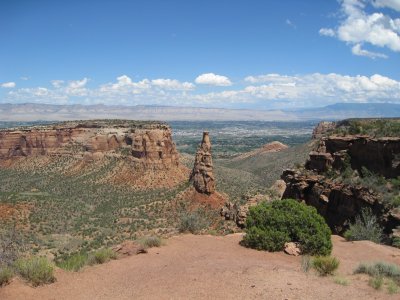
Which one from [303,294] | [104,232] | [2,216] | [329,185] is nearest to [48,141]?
[2,216]

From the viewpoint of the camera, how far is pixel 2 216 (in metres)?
47.1

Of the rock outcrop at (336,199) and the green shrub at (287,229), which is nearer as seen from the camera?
the green shrub at (287,229)

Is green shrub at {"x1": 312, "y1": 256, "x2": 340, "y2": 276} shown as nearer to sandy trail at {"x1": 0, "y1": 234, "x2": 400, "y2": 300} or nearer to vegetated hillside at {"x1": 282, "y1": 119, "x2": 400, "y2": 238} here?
sandy trail at {"x1": 0, "y1": 234, "x2": 400, "y2": 300}

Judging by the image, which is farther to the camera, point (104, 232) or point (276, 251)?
point (104, 232)

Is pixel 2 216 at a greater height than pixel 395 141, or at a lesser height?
lesser

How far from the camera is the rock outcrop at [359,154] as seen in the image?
26156mm

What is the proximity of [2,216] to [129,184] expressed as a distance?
22141mm

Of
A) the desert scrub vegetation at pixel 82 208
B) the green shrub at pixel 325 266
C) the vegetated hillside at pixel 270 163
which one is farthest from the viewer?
the vegetated hillside at pixel 270 163

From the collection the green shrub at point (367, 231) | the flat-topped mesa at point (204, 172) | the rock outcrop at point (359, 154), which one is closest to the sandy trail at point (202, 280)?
the green shrub at point (367, 231)

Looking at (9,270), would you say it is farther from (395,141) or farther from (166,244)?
(395,141)

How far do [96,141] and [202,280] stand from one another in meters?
70.5

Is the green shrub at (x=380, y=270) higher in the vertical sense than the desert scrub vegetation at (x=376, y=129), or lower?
lower

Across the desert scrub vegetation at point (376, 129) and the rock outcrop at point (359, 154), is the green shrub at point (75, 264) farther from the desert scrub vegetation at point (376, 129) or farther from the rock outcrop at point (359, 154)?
the desert scrub vegetation at point (376, 129)

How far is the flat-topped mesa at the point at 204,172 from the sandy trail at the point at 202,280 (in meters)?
34.9
